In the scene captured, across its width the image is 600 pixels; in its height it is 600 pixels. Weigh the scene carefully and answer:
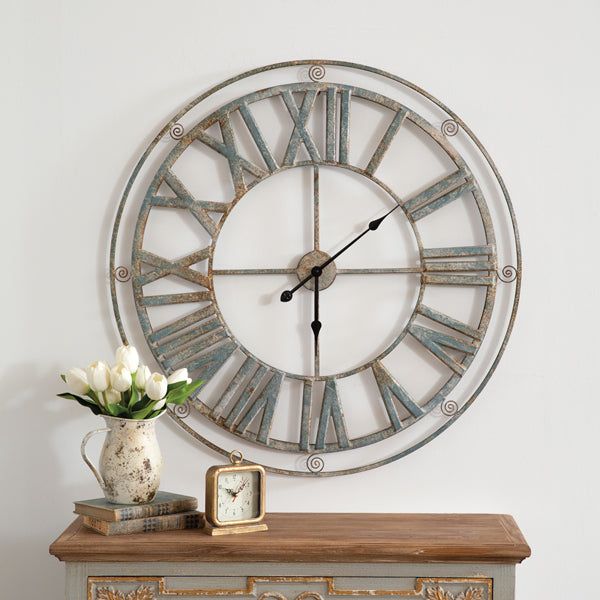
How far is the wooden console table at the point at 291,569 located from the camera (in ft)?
5.60

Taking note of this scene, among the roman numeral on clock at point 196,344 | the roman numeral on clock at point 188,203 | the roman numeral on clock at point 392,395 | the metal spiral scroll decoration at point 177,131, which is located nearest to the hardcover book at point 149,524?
the roman numeral on clock at point 196,344

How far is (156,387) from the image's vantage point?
179cm

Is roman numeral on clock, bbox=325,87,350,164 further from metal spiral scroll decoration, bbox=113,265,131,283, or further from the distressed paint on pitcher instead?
the distressed paint on pitcher

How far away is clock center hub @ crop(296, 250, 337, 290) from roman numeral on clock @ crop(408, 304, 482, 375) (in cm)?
21

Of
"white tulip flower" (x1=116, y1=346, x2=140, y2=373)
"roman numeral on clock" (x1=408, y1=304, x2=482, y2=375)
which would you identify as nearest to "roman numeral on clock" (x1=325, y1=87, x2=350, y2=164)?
"roman numeral on clock" (x1=408, y1=304, x2=482, y2=375)

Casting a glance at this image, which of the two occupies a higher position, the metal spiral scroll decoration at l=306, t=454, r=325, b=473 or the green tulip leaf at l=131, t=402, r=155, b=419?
the green tulip leaf at l=131, t=402, r=155, b=419

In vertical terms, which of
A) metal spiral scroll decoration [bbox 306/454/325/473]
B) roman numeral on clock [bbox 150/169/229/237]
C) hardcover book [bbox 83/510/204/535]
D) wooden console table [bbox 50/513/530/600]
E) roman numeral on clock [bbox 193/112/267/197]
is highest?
roman numeral on clock [bbox 193/112/267/197]

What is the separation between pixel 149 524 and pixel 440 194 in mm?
946

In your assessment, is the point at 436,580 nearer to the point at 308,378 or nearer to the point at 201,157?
the point at 308,378

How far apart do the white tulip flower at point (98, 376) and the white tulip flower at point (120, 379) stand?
0.04 ft

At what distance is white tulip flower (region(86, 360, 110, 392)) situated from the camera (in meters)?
1.80

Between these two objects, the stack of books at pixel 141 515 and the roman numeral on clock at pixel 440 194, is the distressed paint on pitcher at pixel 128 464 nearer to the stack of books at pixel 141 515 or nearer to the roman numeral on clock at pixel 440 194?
the stack of books at pixel 141 515

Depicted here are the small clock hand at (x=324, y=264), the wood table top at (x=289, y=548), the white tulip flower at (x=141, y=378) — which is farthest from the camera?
the small clock hand at (x=324, y=264)

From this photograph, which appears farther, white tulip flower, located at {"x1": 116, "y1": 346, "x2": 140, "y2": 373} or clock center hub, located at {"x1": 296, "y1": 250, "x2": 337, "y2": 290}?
clock center hub, located at {"x1": 296, "y1": 250, "x2": 337, "y2": 290}
